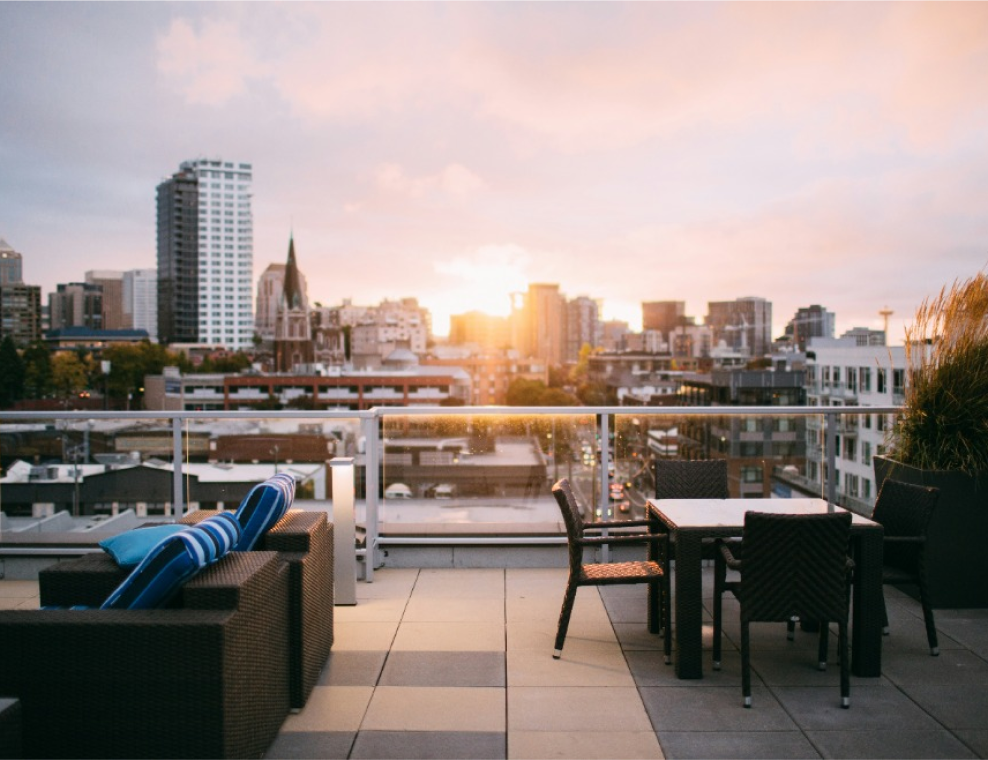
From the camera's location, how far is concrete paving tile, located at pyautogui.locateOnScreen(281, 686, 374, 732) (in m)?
3.07

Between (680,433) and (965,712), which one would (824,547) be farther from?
(680,433)

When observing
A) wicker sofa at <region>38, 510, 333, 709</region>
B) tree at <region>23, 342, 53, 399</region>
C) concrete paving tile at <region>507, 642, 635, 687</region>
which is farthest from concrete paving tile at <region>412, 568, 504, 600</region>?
tree at <region>23, 342, 53, 399</region>

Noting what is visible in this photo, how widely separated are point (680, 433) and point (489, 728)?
3.06m

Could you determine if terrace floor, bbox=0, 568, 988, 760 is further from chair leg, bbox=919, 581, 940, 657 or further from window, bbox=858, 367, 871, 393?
window, bbox=858, 367, 871, 393

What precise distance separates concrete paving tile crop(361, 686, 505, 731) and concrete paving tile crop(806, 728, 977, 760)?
1.22m

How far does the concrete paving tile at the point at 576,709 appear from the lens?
308 cm

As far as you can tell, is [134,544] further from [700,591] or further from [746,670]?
[746,670]

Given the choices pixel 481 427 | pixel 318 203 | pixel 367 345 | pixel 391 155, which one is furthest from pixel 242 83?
pixel 367 345

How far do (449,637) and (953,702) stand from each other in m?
2.32

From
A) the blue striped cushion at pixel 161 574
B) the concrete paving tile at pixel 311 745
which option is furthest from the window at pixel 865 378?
the blue striped cushion at pixel 161 574

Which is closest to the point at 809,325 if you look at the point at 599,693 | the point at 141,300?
the point at 599,693

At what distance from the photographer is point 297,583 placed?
3.13m

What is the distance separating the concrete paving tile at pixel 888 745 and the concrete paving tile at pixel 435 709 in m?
1.22

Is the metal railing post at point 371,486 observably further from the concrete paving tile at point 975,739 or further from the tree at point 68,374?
the tree at point 68,374
